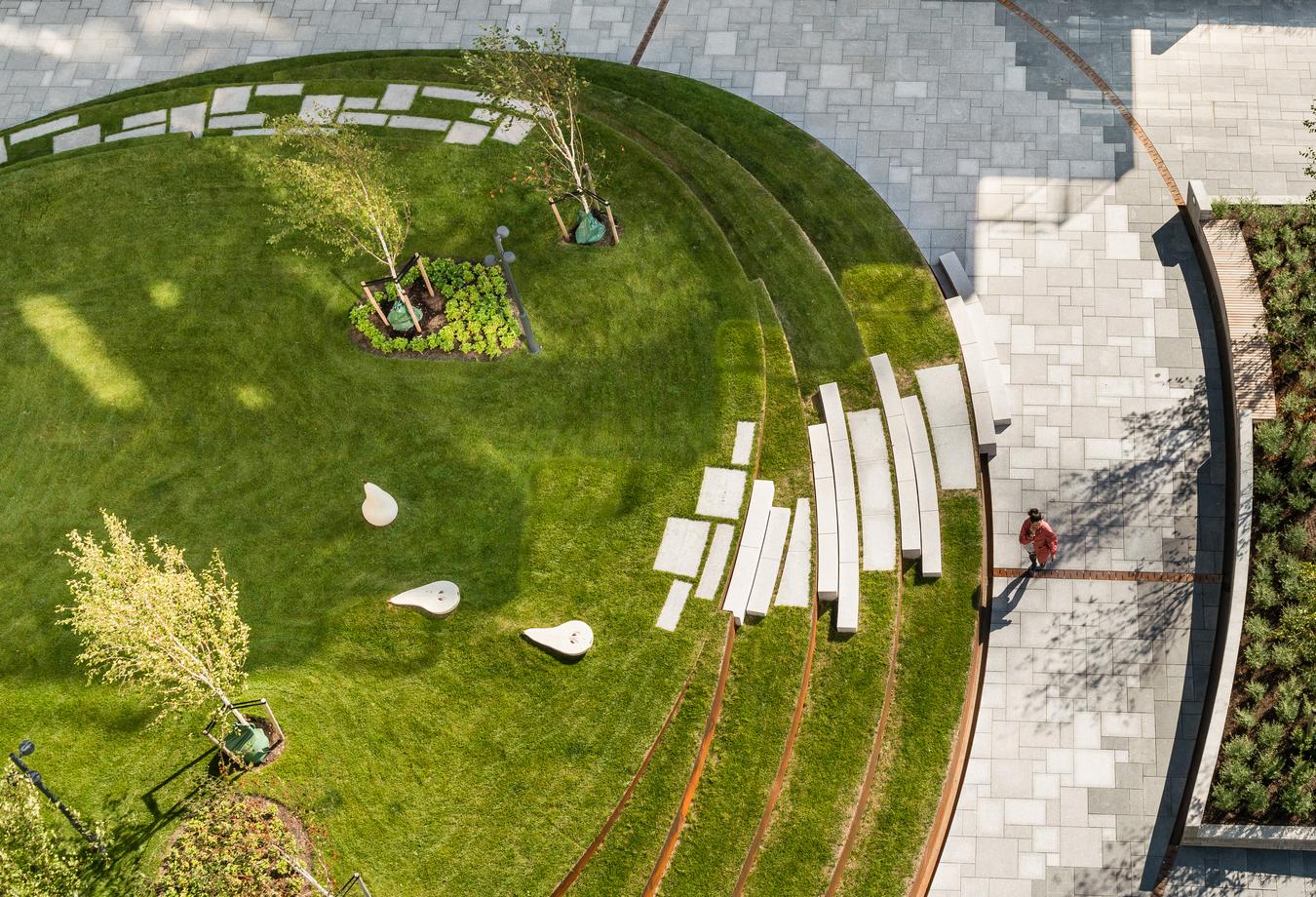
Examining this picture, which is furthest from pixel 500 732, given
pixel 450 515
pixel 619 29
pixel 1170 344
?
pixel 619 29

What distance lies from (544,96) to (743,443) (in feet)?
28.1

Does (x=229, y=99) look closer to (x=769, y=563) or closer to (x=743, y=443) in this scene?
(x=743, y=443)

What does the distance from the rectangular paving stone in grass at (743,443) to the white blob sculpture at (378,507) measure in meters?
6.81

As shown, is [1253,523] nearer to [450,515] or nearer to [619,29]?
[450,515]

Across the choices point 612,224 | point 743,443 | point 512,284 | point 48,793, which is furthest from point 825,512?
point 48,793

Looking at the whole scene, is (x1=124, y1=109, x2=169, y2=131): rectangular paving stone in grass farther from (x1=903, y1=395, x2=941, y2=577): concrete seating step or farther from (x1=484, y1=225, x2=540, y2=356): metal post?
(x1=903, y1=395, x2=941, y2=577): concrete seating step

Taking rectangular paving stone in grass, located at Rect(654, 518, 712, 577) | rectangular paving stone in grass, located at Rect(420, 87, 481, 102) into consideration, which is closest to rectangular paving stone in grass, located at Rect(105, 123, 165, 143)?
rectangular paving stone in grass, located at Rect(420, 87, 481, 102)

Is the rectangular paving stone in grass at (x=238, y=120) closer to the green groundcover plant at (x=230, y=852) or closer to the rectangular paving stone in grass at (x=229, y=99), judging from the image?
the rectangular paving stone in grass at (x=229, y=99)

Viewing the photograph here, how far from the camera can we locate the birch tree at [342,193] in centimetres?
2142

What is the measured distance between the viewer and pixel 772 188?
998 inches

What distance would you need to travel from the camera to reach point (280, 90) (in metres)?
27.5

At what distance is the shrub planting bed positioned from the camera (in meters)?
18.2

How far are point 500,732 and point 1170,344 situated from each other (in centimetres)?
1584

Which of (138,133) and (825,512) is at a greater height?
(138,133)
